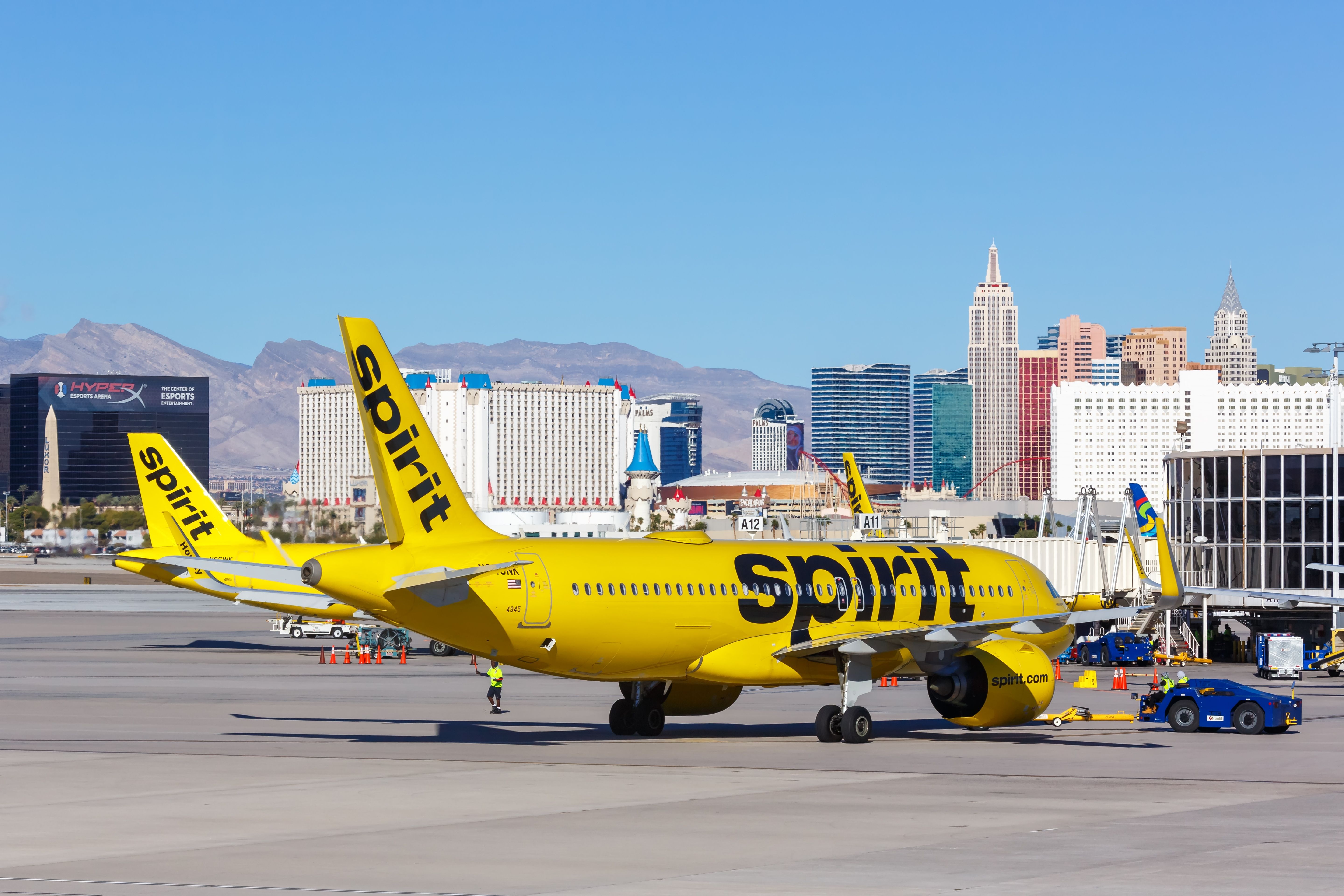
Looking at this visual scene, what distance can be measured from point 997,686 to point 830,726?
13.6 feet

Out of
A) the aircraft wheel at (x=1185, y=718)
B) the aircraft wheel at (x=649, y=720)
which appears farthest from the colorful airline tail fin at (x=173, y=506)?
the aircraft wheel at (x=1185, y=718)

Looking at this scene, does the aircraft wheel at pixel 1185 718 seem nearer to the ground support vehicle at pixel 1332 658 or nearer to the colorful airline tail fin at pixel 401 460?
the colorful airline tail fin at pixel 401 460

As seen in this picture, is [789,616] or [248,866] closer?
[248,866]

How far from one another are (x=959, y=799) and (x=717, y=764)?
6697mm

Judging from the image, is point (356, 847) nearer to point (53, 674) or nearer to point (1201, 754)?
point (1201, 754)

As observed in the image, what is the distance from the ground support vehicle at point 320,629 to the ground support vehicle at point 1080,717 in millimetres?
50218

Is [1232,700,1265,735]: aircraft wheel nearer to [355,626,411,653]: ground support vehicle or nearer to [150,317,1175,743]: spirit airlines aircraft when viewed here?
[150,317,1175,743]: spirit airlines aircraft

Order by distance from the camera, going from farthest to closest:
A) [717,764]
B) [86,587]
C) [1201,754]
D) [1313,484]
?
[86,587]
[1313,484]
[1201,754]
[717,764]

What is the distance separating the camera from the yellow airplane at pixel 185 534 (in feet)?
224

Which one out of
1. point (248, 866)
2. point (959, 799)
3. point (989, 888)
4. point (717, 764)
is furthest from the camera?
point (717, 764)

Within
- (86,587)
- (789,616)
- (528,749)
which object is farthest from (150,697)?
(86,587)

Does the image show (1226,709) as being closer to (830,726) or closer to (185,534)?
(830,726)

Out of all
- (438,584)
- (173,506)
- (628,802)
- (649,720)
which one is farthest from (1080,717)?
(173,506)

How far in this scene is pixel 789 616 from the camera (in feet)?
129
